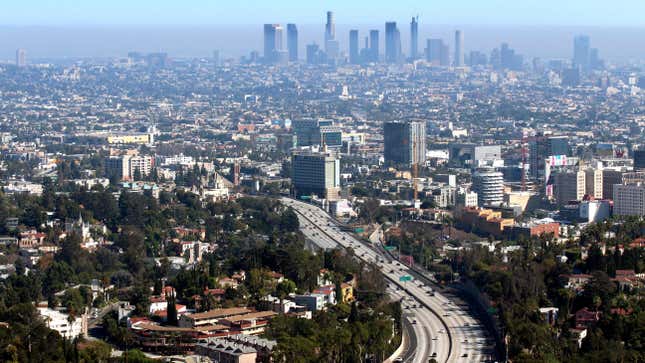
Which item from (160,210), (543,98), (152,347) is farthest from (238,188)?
(543,98)

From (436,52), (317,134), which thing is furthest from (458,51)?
(317,134)


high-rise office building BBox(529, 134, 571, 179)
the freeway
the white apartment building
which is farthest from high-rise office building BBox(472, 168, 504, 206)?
the white apartment building

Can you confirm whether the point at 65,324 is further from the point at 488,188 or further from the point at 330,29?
the point at 330,29

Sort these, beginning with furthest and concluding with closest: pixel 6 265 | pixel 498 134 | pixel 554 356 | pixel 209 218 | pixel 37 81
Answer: pixel 37 81 → pixel 498 134 → pixel 209 218 → pixel 6 265 → pixel 554 356

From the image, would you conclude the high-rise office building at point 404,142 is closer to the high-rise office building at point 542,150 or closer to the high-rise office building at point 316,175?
the high-rise office building at point 542,150

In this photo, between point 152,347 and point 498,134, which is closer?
point 152,347

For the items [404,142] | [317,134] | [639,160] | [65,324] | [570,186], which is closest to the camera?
[65,324]

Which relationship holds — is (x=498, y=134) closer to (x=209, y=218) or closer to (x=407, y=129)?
(x=407, y=129)

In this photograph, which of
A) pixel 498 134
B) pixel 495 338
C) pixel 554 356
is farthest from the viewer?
pixel 498 134
